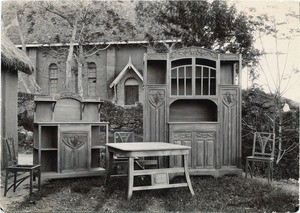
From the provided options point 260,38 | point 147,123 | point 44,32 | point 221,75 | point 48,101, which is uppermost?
point 44,32

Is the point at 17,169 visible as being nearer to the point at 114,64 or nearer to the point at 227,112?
the point at 227,112

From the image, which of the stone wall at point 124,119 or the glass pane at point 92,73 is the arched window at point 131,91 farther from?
the stone wall at point 124,119

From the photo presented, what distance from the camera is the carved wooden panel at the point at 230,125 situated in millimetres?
7934

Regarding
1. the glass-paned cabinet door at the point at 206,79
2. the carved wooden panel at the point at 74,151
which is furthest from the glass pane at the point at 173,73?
the carved wooden panel at the point at 74,151

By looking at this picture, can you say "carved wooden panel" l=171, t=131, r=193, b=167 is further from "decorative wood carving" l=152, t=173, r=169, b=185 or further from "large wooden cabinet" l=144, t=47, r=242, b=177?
"decorative wood carving" l=152, t=173, r=169, b=185

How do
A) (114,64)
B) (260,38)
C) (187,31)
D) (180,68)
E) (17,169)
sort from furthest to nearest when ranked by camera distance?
(114,64)
(187,31)
(260,38)
(180,68)
(17,169)

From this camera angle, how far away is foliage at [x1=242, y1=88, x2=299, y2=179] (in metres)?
9.36

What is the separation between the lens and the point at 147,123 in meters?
7.77

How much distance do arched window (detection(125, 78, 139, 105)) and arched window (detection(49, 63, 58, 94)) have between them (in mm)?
4486

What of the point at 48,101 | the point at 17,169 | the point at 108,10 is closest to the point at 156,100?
the point at 48,101

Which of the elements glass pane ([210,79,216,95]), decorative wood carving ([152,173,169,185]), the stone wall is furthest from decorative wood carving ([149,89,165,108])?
the stone wall

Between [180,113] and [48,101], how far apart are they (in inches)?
124

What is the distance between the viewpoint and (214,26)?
39.9ft

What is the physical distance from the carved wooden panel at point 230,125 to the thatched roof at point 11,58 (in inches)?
Result: 198
